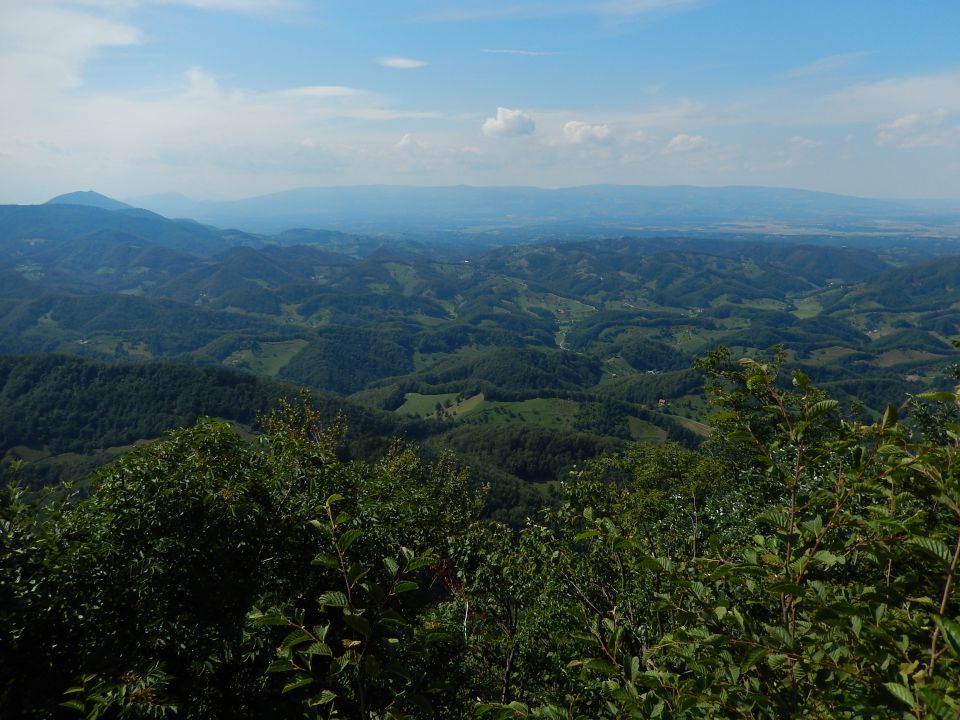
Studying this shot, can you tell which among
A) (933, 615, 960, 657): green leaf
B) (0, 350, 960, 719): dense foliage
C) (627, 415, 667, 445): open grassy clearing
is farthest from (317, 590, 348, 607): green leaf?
(627, 415, 667, 445): open grassy clearing

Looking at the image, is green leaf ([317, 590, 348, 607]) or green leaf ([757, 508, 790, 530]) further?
green leaf ([757, 508, 790, 530])

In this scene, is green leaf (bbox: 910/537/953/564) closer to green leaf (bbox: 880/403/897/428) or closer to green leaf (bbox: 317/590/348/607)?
green leaf (bbox: 880/403/897/428)

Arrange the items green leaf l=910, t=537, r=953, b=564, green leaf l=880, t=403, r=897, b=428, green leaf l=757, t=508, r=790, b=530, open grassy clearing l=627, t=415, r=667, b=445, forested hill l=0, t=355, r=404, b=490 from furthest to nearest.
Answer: open grassy clearing l=627, t=415, r=667, b=445, forested hill l=0, t=355, r=404, b=490, green leaf l=880, t=403, r=897, b=428, green leaf l=757, t=508, r=790, b=530, green leaf l=910, t=537, r=953, b=564

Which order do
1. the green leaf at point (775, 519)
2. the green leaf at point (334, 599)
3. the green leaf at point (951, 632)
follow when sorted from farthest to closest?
the green leaf at point (775, 519) → the green leaf at point (334, 599) → the green leaf at point (951, 632)

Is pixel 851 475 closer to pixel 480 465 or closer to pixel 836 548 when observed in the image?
pixel 836 548

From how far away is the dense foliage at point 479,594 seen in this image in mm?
4066

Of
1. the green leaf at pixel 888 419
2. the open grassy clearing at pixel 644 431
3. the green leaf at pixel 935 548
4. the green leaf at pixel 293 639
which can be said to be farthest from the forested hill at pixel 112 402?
the green leaf at pixel 935 548

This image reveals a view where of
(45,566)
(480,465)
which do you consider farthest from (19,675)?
(480,465)

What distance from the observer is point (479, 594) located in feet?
41.6

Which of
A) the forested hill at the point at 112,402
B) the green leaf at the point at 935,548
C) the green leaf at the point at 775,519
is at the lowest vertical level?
the forested hill at the point at 112,402

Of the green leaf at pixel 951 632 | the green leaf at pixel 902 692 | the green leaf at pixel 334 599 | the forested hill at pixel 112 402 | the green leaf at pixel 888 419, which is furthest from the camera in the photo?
the forested hill at pixel 112 402

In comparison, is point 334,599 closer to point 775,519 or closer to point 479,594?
point 775,519

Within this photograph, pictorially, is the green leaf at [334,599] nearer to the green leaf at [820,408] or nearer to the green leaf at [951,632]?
the green leaf at [951,632]

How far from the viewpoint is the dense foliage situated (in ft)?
13.3
